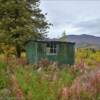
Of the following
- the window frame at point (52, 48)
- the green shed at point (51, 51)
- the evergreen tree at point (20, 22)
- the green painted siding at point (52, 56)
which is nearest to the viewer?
the green painted siding at point (52, 56)

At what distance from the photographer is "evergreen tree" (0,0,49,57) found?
1420 inches

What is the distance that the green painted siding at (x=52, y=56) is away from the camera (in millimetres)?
32203

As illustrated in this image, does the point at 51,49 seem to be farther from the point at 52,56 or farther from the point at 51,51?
the point at 52,56

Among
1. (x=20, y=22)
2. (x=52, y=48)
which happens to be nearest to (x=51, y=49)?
(x=52, y=48)

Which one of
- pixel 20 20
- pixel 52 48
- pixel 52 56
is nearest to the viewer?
pixel 52 56

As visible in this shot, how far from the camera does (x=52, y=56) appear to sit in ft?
107

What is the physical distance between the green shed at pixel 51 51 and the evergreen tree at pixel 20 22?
170 centimetres

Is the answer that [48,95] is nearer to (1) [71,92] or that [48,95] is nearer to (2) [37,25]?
(1) [71,92]

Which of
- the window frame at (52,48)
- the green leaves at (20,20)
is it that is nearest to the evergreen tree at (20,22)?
the green leaves at (20,20)

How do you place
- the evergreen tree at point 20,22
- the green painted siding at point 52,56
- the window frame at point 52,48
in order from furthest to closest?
1. the evergreen tree at point 20,22
2. the window frame at point 52,48
3. the green painted siding at point 52,56

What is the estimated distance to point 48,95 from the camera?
8.01 metres

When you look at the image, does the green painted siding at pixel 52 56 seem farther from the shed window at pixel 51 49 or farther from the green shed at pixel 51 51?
the shed window at pixel 51 49

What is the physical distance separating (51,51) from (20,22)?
5.71 meters

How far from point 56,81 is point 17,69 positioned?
11.9 ft
